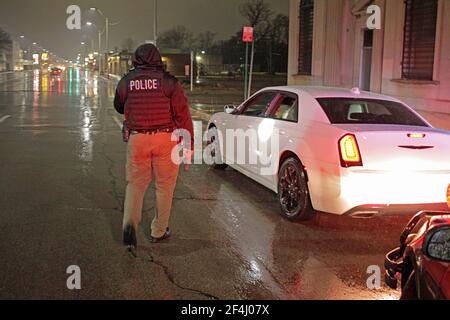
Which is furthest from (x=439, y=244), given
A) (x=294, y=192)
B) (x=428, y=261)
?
(x=294, y=192)

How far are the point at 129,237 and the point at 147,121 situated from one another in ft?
3.53

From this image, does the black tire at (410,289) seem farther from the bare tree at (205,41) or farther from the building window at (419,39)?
the bare tree at (205,41)

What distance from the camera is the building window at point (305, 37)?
20688mm

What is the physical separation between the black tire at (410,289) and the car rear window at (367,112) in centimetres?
332

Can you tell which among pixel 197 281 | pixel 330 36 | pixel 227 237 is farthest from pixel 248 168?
pixel 330 36

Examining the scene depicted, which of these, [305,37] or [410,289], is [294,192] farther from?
[305,37]

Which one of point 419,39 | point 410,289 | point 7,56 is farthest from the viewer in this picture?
point 7,56

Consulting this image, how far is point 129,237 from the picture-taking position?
5285mm

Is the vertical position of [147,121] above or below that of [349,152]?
above

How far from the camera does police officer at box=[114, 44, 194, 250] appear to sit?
16.6 feet

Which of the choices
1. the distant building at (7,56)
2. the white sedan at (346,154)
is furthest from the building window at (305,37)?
the distant building at (7,56)

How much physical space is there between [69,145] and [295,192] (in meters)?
7.03

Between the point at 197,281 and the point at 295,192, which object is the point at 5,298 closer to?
the point at 197,281

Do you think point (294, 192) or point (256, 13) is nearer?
point (294, 192)
